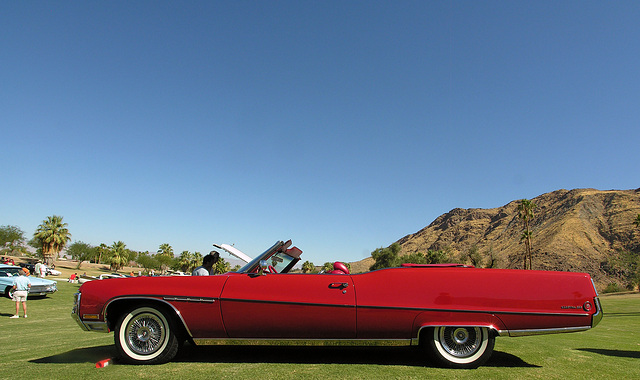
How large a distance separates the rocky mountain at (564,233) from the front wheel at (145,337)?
256 feet

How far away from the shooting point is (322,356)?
4.12 meters

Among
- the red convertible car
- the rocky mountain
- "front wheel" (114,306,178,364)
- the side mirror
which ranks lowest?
"front wheel" (114,306,178,364)

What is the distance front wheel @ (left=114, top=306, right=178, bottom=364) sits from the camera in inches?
151

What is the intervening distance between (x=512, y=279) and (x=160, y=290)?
11.8 ft

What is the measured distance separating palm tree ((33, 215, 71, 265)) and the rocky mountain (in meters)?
68.4

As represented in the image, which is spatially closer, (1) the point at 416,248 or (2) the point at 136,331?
(2) the point at 136,331

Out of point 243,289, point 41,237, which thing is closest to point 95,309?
point 243,289

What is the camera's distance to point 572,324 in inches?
146

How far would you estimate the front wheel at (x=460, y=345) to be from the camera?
147 inches

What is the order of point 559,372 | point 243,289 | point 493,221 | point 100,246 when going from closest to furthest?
point 559,372 < point 243,289 < point 100,246 < point 493,221

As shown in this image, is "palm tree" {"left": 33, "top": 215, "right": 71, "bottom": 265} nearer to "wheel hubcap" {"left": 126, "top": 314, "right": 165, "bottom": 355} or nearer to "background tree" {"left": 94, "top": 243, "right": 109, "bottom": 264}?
"background tree" {"left": 94, "top": 243, "right": 109, "bottom": 264}

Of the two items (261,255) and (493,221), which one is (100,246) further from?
(493,221)

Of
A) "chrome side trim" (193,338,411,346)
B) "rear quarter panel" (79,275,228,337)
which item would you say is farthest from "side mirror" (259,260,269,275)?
"chrome side trim" (193,338,411,346)

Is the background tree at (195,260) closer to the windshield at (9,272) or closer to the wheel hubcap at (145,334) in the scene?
the windshield at (9,272)
